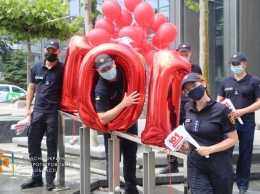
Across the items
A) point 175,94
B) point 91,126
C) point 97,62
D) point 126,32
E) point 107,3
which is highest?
point 107,3

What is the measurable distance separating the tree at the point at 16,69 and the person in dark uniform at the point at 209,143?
3715 cm

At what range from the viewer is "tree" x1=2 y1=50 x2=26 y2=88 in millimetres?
39156

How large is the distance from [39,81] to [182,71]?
2.18 metres

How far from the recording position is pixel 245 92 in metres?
4.93

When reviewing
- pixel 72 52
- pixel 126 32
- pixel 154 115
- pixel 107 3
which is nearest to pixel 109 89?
pixel 154 115

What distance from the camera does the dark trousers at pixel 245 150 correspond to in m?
5.01

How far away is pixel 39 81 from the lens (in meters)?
5.21

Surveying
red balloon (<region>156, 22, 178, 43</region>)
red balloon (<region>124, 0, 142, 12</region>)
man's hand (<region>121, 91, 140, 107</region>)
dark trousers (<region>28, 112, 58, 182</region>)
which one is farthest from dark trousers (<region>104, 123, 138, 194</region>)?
red balloon (<region>124, 0, 142, 12</region>)

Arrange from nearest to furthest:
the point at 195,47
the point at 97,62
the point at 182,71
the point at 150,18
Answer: the point at 182,71 < the point at 97,62 < the point at 150,18 < the point at 195,47

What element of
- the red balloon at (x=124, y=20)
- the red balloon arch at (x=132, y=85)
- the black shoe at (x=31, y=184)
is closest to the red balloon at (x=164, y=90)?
the red balloon arch at (x=132, y=85)

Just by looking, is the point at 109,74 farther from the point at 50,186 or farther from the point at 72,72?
the point at 50,186

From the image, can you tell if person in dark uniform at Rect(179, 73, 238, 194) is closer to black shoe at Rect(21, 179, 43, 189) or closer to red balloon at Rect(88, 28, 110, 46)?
black shoe at Rect(21, 179, 43, 189)

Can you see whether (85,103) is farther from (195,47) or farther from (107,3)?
(195,47)

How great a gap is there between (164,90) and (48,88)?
196 centimetres
